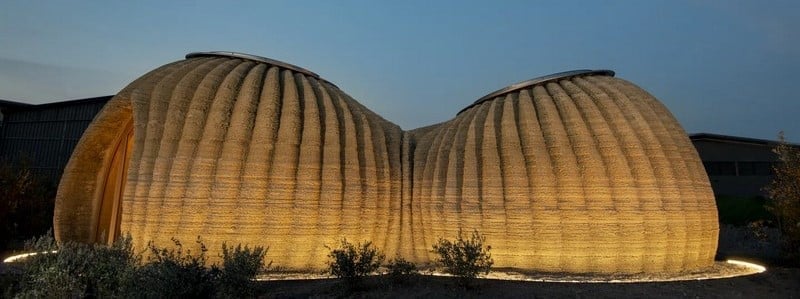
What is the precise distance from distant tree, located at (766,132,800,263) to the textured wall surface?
2.80 m

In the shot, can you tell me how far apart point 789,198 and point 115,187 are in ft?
57.6

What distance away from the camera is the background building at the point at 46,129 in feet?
86.7

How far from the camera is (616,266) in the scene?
10469 millimetres

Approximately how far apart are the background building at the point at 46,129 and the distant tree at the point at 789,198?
28594mm

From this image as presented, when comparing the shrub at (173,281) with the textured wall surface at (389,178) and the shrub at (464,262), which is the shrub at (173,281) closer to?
the textured wall surface at (389,178)

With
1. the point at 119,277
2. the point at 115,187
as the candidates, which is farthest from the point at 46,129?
the point at 119,277

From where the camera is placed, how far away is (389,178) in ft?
41.6

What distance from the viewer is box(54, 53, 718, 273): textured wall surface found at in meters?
10.6

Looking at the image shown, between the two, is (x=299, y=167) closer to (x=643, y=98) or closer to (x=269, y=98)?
(x=269, y=98)

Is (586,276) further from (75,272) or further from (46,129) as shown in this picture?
(46,129)

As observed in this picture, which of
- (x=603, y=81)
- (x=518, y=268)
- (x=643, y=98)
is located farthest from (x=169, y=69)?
(x=643, y=98)

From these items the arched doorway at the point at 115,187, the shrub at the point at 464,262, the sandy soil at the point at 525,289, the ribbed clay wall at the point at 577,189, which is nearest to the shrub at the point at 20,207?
the arched doorway at the point at 115,187

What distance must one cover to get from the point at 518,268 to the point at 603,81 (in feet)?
18.8

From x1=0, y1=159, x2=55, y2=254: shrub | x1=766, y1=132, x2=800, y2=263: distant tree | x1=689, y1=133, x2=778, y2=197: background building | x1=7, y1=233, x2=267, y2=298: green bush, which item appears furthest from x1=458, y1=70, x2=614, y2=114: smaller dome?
x1=689, y1=133, x2=778, y2=197: background building
